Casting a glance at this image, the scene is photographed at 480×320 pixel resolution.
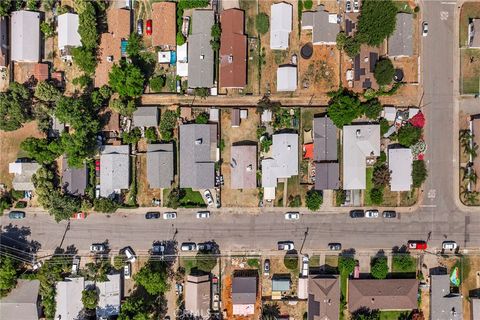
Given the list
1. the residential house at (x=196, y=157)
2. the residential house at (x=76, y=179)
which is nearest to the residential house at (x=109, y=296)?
the residential house at (x=76, y=179)

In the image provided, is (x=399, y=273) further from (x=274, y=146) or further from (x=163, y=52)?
(x=163, y=52)

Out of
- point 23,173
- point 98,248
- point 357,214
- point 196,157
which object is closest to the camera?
point 196,157

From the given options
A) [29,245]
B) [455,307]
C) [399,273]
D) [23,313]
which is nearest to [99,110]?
[29,245]

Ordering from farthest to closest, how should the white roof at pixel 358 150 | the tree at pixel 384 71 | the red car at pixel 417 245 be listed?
the red car at pixel 417 245 → the white roof at pixel 358 150 → the tree at pixel 384 71

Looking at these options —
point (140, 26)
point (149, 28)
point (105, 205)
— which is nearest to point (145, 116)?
point (149, 28)

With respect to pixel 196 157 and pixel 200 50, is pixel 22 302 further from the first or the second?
Result: pixel 200 50

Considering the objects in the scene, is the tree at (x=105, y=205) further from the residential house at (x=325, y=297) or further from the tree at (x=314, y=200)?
the residential house at (x=325, y=297)
